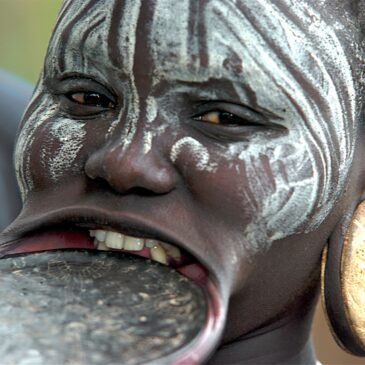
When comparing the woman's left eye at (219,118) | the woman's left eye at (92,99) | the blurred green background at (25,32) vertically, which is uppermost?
the woman's left eye at (219,118)

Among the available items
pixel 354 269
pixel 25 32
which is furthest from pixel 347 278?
pixel 25 32

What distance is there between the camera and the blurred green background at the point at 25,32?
4.15 metres

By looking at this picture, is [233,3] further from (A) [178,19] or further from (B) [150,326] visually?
(B) [150,326]

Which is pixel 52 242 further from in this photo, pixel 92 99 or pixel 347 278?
pixel 347 278

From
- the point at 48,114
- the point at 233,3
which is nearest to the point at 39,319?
the point at 48,114

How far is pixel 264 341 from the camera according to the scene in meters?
1.23

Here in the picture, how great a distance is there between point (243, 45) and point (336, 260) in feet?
1.05

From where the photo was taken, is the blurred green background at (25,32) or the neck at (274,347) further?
the blurred green background at (25,32)

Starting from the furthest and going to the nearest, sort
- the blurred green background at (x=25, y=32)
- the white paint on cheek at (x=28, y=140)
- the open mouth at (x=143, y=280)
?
the blurred green background at (x=25, y=32) < the white paint on cheek at (x=28, y=140) < the open mouth at (x=143, y=280)

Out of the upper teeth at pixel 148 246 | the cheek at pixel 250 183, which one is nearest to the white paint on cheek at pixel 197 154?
the cheek at pixel 250 183

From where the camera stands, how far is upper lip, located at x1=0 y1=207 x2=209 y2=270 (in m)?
1.04

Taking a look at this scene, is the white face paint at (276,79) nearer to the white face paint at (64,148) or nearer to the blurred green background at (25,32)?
the white face paint at (64,148)

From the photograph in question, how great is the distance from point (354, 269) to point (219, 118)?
0.94ft

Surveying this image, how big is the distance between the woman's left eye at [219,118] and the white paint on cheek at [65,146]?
0.15 m
